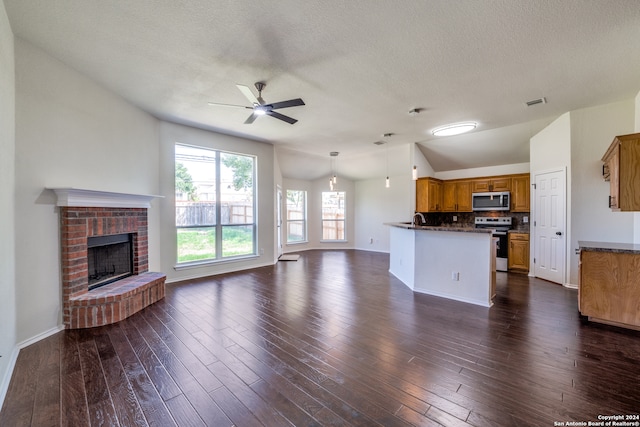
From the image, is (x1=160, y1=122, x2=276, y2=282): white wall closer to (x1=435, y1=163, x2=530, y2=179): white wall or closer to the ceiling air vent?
(x1=435, y1=163, x2=530, y2=179): white wall

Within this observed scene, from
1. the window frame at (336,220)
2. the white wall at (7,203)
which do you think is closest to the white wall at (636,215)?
the window frame at (336,220)

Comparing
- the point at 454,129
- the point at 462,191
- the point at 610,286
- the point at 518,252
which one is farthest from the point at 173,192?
the point at 518,252

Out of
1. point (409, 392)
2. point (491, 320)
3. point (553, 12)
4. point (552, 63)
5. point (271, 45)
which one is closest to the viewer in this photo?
A: point (409, 392)

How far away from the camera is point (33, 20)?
7.38ft

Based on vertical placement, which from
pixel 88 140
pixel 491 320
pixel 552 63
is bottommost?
pixel 491 320

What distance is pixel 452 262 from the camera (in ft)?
12.8

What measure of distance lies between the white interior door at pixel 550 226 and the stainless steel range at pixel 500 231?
58 centimetres

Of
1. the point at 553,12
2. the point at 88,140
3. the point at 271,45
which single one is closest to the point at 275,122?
the point at 271,45

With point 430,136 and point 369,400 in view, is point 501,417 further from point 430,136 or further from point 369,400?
point 430,136

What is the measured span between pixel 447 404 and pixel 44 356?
135 inches

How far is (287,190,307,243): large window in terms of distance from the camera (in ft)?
28.3

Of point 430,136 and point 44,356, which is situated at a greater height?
point 430,136

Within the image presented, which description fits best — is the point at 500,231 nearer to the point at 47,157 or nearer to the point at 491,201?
the point at 491,201

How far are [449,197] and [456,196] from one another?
0.17 metres
